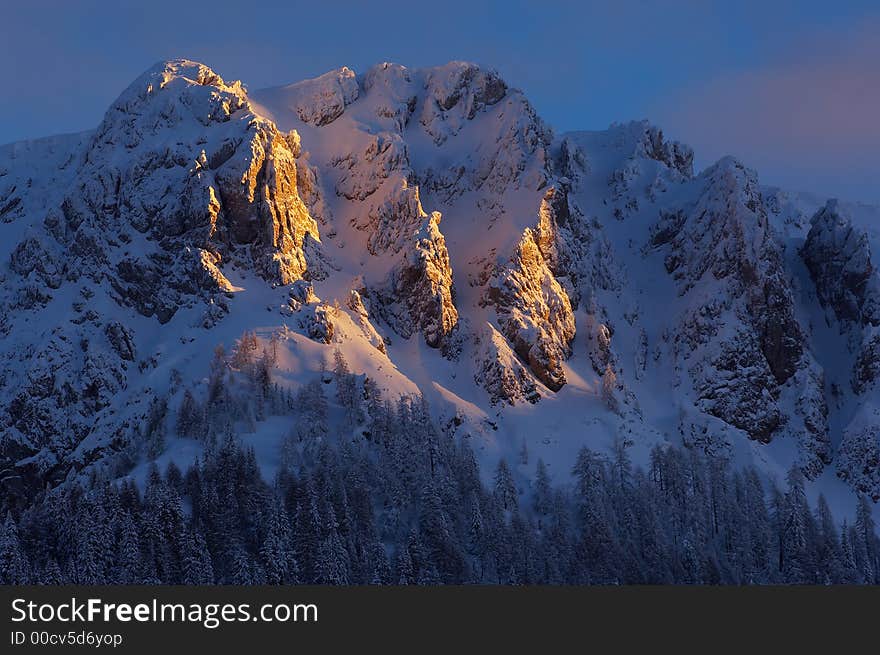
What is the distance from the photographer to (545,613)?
11838cm

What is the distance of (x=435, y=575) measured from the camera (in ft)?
628

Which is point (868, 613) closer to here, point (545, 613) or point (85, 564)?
point (545, 613)

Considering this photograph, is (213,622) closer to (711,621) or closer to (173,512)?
(711,621)

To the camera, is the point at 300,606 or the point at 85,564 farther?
the point at 85,564

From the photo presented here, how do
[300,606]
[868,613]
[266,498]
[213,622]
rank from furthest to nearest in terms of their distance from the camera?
[266,498] < [868,613] < [300,606] < [213,622]

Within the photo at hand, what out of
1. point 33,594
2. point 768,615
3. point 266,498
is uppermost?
point 266,498

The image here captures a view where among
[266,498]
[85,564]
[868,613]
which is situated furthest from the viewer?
[266,498]

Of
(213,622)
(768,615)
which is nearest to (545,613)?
(768,615)

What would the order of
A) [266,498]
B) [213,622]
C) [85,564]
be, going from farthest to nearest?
1. [266,498]
2. [85,564]
3. [213,622]

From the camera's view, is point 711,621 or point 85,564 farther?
point 85,564

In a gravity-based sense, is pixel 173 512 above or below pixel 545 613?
above

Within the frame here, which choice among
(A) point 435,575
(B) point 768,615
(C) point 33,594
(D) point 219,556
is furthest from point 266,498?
(B) point 768,615

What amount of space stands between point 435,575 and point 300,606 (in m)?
75.9

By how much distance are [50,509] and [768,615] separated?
11085 centimetres
